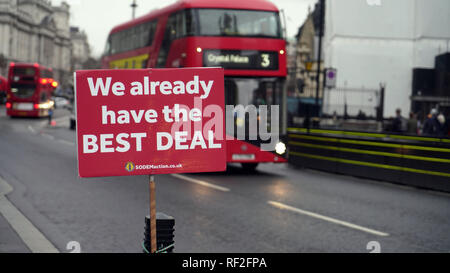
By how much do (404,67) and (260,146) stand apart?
1186 inches

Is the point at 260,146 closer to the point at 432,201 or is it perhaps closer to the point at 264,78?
the point at 264,78

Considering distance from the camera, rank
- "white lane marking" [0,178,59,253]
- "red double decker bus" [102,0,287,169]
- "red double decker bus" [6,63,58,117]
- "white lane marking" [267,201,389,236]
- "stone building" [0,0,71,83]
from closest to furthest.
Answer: "white lane marking" [0,178,59,253] → "white lane marking" [267,201,389,236] → "red double decker bus" [102,0,287,169] → "red double decker bus" [6,63,58,117] → "stone building" [0,0,71,83]

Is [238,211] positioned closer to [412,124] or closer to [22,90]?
[412,124]

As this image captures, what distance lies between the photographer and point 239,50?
15.0 m

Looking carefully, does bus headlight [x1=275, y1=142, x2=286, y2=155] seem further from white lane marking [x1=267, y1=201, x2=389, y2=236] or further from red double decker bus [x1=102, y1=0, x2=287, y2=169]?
white lane marking [x1=267, y1=201, x2=389, y2=236]

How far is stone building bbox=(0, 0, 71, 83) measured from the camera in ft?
274

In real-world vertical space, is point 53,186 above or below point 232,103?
below

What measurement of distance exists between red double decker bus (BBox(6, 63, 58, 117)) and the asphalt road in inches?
→ 1145

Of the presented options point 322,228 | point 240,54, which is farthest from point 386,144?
point 322,228

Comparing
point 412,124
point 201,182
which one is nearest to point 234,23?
point 201,182

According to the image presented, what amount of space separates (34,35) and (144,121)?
111796 millimetres

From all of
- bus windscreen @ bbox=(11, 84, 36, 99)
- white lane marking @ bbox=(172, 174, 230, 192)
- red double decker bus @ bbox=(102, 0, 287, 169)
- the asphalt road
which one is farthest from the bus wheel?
bus windscreen @ bbox=(11, 84, 36, 99)

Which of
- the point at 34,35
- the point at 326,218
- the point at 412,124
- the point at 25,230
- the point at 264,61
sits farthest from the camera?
the point at 34,35

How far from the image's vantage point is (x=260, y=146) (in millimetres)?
16172
